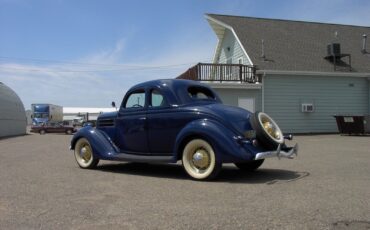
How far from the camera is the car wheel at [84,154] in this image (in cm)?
1048

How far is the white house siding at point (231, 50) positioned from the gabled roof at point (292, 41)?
0.54m

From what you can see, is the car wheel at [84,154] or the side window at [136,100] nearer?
the side window at [136,100]

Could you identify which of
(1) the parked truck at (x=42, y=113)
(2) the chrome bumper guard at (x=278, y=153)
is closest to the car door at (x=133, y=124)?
(2) the chrome bumper guard at (x=278, y=153)

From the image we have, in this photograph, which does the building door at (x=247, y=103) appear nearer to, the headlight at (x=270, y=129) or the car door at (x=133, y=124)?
the car door at (x=133, y=124)

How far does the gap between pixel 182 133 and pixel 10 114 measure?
1244 inches

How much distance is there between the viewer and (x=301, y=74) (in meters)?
24.9

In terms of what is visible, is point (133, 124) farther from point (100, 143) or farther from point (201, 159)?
point (201, 159)

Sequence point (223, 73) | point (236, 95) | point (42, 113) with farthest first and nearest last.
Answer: point (42, 113), point (223, 73), point (236, 95)

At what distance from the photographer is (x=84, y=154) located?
10672 mm

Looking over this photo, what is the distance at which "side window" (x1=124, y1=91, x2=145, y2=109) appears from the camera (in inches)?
384

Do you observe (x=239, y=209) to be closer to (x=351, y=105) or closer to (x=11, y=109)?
(x=351, y=105)

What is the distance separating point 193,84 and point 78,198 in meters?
3.82

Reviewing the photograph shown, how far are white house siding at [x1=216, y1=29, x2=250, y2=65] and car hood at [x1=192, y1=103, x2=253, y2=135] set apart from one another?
59.1 ft

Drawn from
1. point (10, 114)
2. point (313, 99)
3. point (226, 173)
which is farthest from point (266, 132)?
point (10, 114)
